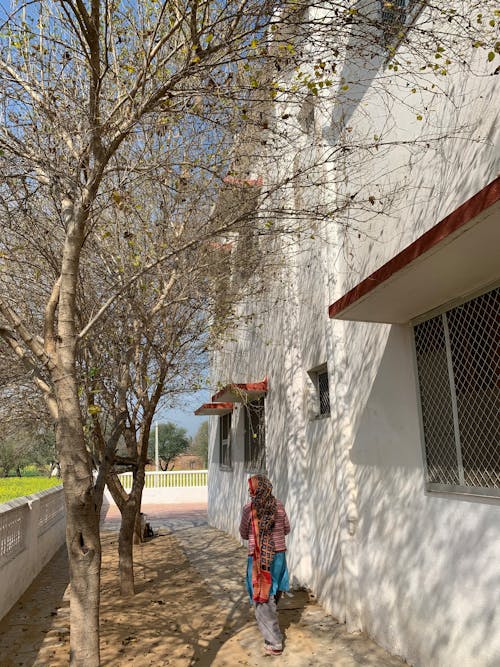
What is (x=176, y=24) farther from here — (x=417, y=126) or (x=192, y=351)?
(x=192, y=351)

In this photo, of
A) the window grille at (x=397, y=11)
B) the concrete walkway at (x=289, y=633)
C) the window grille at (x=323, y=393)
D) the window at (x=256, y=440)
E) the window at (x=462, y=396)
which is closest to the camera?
the window at (x=462, y=396)

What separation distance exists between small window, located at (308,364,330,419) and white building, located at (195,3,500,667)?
19 millimetres

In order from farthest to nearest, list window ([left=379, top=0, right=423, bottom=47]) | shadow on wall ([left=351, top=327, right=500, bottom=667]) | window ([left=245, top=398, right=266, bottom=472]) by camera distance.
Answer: window ([left=245, top=398, right=266, bottom=472])
window ([left=379, top=0, right=423, bottom=47])
shadow on wall ([left=351, top=327, right=500, bottom=667])

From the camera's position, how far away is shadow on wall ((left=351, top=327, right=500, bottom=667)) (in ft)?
12.5

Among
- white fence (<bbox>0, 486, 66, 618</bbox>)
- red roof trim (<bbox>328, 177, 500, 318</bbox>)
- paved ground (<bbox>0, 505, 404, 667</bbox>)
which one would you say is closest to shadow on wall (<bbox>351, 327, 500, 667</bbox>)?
paved ground (<bbox>0, 505, 404, 667</bbox>)

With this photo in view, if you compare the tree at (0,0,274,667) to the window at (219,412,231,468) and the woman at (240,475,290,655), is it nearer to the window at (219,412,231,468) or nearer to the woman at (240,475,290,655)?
the woman at (240,475,290,655)

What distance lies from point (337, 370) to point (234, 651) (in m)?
3.10

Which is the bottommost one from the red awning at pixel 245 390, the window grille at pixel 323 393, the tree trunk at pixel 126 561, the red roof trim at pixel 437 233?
the tree trunk at pixel 126 561

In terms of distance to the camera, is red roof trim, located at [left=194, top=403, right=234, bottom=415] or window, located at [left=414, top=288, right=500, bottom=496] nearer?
window, located at [left=414, top=288, right=500, bottom=496]

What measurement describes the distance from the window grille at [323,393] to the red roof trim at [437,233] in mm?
2974

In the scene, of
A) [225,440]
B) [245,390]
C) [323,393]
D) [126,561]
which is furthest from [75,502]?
[225,440]

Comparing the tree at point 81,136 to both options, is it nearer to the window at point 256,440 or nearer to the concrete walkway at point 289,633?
the concrete walkway at point 289,633

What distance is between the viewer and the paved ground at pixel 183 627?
508 cm

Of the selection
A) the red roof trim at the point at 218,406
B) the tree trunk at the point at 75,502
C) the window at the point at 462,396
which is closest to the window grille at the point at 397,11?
the window at the point at 462,396
